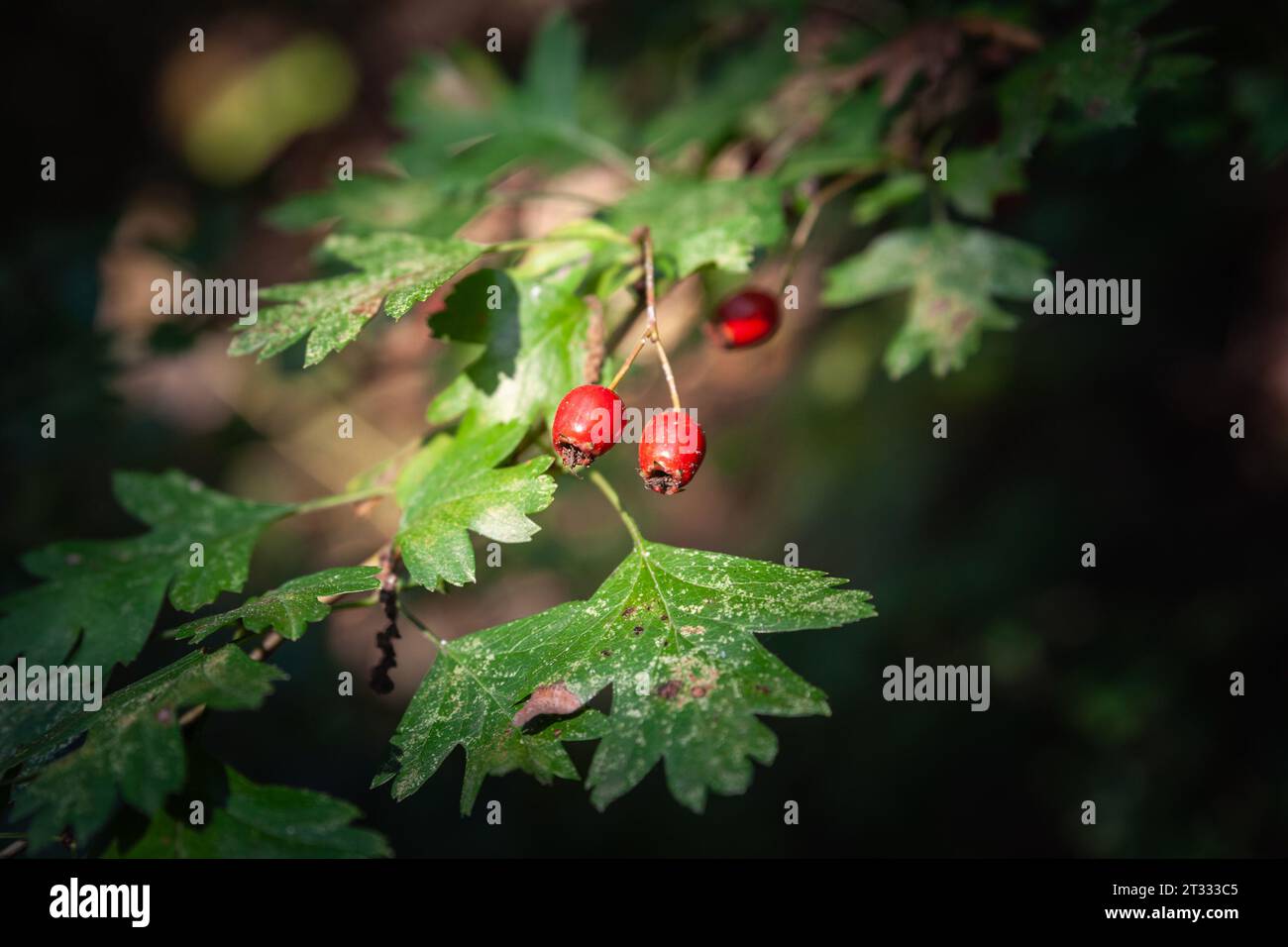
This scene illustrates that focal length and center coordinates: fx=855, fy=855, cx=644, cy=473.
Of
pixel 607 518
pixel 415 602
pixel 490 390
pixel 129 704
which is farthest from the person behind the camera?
pixel 607 518

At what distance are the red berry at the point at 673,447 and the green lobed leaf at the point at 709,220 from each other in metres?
0.27

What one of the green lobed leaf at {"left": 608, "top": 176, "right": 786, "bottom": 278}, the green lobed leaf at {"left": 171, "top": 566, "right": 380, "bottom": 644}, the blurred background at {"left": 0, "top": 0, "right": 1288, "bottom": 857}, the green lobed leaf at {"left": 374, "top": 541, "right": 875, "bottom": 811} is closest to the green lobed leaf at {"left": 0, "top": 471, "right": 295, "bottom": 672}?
the green lobed leaf at {"left": 171, "top": 566, "right": 380, "bottom": 644}

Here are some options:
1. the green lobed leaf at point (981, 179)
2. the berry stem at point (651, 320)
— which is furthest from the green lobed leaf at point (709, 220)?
the green lobed leaf at point (981, 179)

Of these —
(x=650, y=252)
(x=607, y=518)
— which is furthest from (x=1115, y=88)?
(x=607, y=518)

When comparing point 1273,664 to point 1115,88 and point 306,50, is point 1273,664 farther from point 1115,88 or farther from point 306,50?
point 306,50

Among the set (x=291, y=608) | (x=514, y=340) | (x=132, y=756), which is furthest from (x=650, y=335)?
(x=132, y=756)

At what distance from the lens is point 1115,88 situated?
1472 millimetres

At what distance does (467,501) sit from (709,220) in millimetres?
643

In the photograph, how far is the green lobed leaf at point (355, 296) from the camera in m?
1.21

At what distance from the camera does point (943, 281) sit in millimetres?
1764

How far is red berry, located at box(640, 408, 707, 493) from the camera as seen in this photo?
1227 millimetres

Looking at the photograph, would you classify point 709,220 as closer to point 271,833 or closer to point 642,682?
point 642,682

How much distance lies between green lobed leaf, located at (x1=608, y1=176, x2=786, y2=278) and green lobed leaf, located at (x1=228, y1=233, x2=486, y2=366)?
337 mm

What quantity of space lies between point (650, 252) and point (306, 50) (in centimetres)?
439
